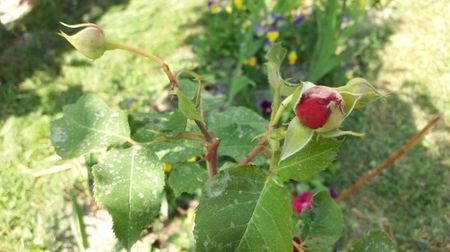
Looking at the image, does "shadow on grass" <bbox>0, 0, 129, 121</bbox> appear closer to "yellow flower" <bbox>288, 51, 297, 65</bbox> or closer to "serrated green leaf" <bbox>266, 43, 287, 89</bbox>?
"yellow flower" <bbox>288, 51, 297, 65</bbox>

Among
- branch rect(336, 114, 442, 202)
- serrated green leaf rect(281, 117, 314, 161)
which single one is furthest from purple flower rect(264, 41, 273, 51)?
serrated green leaf rect(281, 117, 314, 161)

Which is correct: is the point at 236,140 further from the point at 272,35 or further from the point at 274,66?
the point at 272,35

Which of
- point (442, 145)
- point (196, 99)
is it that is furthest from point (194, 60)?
point (196, 99)

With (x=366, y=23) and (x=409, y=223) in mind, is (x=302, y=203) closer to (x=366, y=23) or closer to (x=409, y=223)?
(x=409, y=223)

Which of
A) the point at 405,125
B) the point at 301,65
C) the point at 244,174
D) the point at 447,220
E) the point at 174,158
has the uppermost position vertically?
the point at 244,174

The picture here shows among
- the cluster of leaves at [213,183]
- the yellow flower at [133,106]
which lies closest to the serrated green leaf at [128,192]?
the cluster of leaves at [213,183]

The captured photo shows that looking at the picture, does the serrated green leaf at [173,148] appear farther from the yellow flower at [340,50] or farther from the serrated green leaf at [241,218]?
the yellow flower at [340,50]
